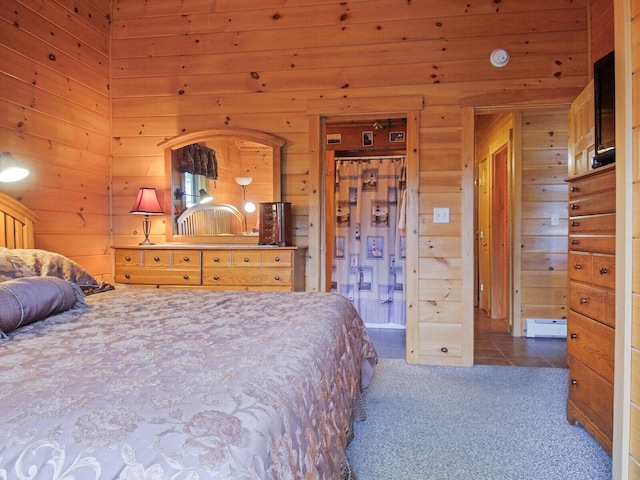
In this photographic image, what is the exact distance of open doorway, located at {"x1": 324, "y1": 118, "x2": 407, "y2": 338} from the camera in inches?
183

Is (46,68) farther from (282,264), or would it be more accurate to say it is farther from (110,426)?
(110,426)

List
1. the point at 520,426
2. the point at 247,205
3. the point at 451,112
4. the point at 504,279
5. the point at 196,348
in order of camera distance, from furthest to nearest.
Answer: the point at 504,279 < the point at 247,205 < the point at 451,112 < the point at 520,426 < the point at 196,348

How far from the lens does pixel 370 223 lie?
4.76 meters

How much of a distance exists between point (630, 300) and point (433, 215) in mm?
1969

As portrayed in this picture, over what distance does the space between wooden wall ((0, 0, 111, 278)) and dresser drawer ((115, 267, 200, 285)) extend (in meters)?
0.37

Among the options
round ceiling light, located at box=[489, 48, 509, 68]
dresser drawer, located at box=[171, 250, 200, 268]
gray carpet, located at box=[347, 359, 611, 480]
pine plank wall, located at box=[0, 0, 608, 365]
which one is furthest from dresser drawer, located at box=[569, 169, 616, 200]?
dresser drawer, located at box=[171, 250, 200, 268]

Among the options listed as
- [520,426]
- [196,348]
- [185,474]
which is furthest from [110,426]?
[520,426]

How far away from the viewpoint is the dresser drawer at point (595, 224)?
1.70 metres

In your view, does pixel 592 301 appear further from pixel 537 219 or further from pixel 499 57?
pixel 537 219

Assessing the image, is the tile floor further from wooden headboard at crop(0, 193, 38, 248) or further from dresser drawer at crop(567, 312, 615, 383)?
wooden headboard at crop(0, 193, 38, 248)

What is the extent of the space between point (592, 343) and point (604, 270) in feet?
1.26

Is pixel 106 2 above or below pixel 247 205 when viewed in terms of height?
above

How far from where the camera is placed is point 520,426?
2150 mm

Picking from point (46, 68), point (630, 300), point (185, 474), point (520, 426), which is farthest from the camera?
point (46, 68)
